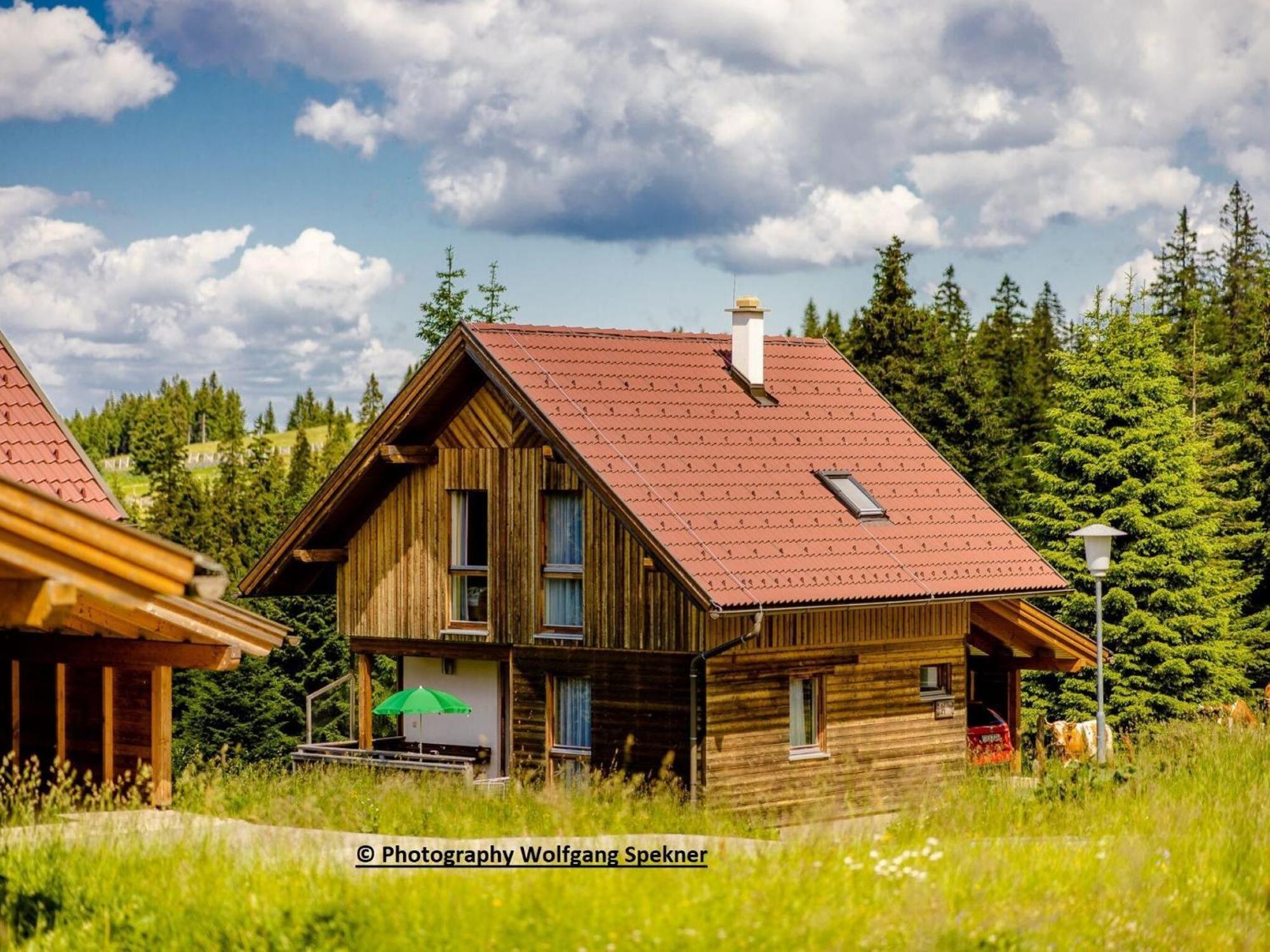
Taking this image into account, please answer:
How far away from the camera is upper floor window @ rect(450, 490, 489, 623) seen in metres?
25.0

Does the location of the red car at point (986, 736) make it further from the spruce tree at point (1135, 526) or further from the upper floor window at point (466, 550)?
the spruce tree at point (1135, 526)

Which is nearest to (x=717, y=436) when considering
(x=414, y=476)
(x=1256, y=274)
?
(x=414, y=476)

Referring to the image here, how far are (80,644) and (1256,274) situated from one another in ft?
250

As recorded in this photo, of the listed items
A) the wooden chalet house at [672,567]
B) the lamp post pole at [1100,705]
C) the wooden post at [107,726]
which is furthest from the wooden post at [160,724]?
the lamp post pole at [1100,705]

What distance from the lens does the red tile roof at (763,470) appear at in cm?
2214

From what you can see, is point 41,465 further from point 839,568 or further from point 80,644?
point 839,568

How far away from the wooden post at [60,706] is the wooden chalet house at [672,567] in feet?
21.0

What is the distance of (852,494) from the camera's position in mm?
24672

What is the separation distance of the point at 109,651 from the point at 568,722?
7851 mm

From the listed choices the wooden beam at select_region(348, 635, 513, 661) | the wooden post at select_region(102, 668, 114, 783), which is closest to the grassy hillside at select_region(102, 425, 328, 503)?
the wooden beam at select_region(348, 635, 513, 661)

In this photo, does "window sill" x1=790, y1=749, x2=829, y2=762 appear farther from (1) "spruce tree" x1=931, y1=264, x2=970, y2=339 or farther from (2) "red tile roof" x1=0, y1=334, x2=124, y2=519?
(1) "spruce tree" x1=931, y1=264, x2=970, y2=339

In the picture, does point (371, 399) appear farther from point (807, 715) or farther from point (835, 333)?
point (807, 715)

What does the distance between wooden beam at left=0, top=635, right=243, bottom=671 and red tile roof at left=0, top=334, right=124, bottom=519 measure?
137cm

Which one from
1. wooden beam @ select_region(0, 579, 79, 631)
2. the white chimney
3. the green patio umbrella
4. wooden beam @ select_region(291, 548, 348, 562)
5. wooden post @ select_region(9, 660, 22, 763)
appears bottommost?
the green patio umbrella
